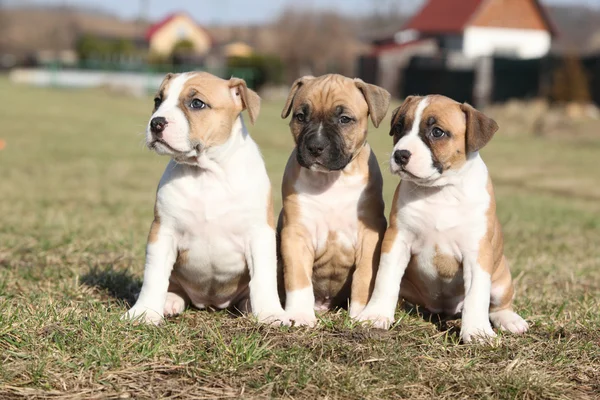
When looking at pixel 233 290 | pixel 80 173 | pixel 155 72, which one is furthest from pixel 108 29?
pixel 233 290

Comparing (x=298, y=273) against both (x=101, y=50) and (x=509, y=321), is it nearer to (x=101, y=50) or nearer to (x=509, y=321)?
(x=509, y=321)

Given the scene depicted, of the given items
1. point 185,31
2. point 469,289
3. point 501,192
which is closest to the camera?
point 469,289

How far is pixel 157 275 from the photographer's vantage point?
4918 mm

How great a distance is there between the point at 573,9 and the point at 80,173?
70.8 metres

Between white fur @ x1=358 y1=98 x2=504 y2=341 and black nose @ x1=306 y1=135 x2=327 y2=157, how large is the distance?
49 cm

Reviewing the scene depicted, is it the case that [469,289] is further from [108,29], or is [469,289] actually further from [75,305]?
[108,29]

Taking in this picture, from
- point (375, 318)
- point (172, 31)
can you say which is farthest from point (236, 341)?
point (172, 31)

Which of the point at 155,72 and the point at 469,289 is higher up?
the point at 469,289

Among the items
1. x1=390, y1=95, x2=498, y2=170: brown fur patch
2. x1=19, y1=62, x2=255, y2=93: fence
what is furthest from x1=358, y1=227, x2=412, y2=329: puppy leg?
x1=19, y1=62, x2=255, y2=93: fence

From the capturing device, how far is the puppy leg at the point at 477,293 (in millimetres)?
4656

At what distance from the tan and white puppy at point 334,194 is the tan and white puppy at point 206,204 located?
8.4 inches

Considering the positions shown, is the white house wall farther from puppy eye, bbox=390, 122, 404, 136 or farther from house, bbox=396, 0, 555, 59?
puppy eye, bbox=390, 122, 404, 136

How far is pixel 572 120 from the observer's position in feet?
87.0

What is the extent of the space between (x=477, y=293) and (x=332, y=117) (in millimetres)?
1503
